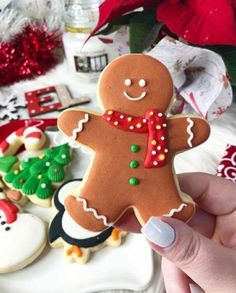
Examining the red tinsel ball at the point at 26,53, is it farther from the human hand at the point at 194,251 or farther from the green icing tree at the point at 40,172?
the human hand at the point at 194,251

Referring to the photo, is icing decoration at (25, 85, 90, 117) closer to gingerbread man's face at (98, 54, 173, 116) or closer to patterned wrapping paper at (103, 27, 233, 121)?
patterned wrapping paper at (103, 27, 233, 121)

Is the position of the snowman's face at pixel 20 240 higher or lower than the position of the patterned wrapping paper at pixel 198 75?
lower

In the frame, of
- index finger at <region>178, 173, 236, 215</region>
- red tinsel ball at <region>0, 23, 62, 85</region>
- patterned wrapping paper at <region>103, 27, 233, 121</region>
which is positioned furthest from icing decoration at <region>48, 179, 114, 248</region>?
red tinsel ball at <region>0, 23, 62, 85</region>

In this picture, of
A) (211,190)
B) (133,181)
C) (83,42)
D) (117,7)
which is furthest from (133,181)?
(83,42)

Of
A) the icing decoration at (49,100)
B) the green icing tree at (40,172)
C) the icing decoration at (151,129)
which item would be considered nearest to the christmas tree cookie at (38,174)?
the green icing tree at (40,172)

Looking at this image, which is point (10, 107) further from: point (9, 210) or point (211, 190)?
point (211, 190)

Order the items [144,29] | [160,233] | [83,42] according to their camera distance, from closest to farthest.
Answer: [160,233], [144,29], [83,42]

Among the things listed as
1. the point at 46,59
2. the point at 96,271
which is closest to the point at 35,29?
the point at 46,59

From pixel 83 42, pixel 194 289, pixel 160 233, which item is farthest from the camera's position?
pixel 83 42
